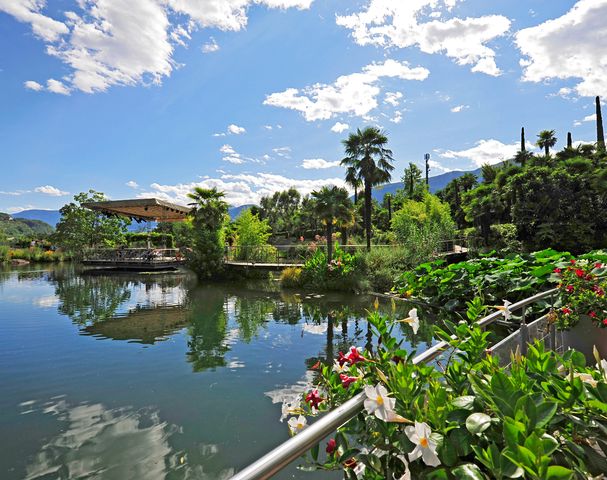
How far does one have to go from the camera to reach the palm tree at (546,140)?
34.3 metres

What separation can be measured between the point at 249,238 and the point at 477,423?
17912 mm

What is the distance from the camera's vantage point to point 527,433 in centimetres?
83

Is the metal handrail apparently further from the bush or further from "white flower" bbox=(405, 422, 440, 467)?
the bush

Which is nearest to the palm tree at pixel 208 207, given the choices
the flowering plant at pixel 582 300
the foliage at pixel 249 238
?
the foliage at pixel 249 238

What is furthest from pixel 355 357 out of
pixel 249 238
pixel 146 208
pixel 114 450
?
pixel 146 208

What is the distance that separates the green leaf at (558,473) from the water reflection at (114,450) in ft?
9.24

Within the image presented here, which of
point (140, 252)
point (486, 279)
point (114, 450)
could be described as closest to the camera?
point (114, 450)

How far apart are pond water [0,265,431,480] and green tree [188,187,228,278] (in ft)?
18.6

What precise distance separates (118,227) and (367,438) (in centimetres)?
2991

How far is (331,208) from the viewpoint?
1313 cm

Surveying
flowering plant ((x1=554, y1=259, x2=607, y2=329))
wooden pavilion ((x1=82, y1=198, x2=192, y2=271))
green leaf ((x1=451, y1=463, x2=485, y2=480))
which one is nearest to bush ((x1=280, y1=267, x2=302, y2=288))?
wooden pavilion ((x1=82, y1=198, x2=192, y2=271))

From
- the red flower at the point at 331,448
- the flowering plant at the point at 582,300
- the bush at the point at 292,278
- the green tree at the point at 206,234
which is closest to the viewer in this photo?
the red flower at the point at 331,448

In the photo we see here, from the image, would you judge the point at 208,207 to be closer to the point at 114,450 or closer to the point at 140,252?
the point at 140,252

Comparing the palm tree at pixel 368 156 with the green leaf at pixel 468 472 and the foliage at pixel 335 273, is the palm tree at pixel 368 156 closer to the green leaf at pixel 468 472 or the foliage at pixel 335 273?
the foliage at pixel 335 273
